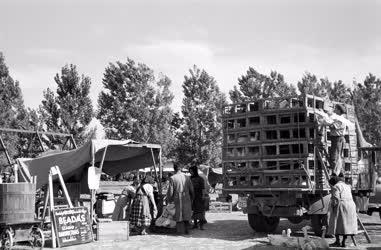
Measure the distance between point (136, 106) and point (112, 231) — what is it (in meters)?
27.8

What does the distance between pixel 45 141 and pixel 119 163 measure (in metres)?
21.7

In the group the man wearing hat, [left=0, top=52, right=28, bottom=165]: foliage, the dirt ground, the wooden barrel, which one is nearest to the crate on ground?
the dirt ground

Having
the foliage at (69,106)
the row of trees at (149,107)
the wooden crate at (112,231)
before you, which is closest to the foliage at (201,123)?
the row of trees at (149,107)

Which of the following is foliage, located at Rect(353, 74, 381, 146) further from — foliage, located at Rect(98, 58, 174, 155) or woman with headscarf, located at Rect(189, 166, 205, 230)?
woman with headscarf, located at Rect(189, 166, 205, 230)

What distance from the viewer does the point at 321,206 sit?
11273 millimetres

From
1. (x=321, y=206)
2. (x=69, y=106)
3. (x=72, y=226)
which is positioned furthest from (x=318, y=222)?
(x=69, y=106)

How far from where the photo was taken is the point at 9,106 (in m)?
35.2

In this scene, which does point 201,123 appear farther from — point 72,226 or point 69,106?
point 72,226

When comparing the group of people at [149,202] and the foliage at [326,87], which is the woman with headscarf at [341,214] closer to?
the group of people at [149,202]

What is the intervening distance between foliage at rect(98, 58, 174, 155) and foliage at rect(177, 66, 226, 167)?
1785 millimetres

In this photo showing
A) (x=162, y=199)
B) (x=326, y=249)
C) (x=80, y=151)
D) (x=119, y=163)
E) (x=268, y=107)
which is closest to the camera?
(x=326, y=249)

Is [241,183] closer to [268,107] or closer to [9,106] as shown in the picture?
[268,107]

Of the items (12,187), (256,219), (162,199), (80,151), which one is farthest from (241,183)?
(12,187)

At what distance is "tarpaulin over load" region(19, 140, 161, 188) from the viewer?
12977mm
